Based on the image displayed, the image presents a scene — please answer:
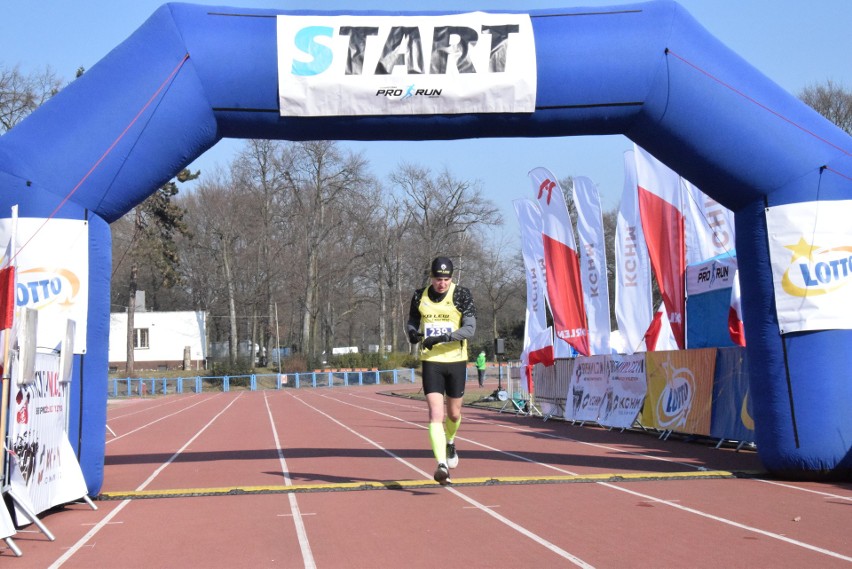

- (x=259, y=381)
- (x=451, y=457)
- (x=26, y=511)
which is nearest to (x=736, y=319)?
(x=451, y=457)

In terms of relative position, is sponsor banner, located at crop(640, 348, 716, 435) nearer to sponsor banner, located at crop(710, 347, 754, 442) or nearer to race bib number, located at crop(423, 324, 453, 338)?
sponsor banner, located at crop(710, 347, 754, 442)

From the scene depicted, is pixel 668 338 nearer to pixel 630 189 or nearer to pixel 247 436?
pixel 630 189

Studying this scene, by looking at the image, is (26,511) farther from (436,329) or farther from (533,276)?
(533,276)

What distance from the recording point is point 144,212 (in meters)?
53.1

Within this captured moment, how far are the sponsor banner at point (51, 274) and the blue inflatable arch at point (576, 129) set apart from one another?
0.18 metres

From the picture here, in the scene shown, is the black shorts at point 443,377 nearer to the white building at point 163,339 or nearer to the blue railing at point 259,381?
the blue railing at point 259,381

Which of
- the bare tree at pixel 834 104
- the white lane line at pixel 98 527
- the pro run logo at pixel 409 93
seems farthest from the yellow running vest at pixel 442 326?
the bare tree at pixel 834 104

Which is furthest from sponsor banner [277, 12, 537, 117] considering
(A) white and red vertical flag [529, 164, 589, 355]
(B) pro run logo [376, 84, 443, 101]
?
(A) white and red vertical flag [529, 164, 589, 355]

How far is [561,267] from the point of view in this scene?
2011 centimetres

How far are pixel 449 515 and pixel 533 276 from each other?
1482 centimetres

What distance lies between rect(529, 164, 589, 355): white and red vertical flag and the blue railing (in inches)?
1298

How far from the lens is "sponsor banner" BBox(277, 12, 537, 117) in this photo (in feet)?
30.5

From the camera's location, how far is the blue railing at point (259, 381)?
5003 centimetres

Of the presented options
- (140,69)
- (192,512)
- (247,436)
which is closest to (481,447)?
(247,436)
